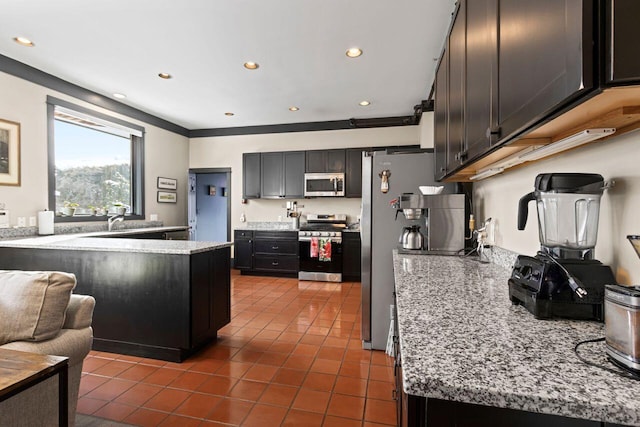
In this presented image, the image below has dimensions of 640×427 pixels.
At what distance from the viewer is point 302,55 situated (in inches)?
131

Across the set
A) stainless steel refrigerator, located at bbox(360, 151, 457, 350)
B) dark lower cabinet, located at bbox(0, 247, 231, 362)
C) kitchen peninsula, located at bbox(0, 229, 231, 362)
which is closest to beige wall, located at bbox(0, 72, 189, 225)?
kitchen peninsula, located at bbox(0, 229, 231, 362)

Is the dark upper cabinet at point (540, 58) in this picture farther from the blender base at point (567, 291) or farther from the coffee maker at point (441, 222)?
the coffee maker at point (441, 222)

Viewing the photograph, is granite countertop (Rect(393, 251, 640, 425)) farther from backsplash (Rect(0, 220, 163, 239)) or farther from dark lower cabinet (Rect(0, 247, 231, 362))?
backsplash (Rect(0, 220, 163, 239))

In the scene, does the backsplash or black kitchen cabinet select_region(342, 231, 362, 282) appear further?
black kitchen cabinet select_region(342, 231, 362, 282)

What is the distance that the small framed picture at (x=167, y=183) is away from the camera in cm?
571

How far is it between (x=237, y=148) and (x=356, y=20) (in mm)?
4137

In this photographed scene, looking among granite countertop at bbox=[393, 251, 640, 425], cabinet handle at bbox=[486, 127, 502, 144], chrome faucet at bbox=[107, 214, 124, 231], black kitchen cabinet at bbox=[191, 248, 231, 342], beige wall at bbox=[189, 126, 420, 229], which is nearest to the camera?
granite countertop at bbox=[393, 251, 640, 425]

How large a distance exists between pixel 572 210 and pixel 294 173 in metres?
5.00

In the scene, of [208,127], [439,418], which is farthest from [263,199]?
[439,418]

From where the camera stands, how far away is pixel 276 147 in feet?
20.2

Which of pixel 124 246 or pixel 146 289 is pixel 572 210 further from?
pixel 124 246

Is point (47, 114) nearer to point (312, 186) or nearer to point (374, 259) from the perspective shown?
point (312, 186)

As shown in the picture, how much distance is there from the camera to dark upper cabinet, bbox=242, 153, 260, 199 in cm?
603

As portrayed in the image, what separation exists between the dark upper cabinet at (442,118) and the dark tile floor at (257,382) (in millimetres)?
1611
